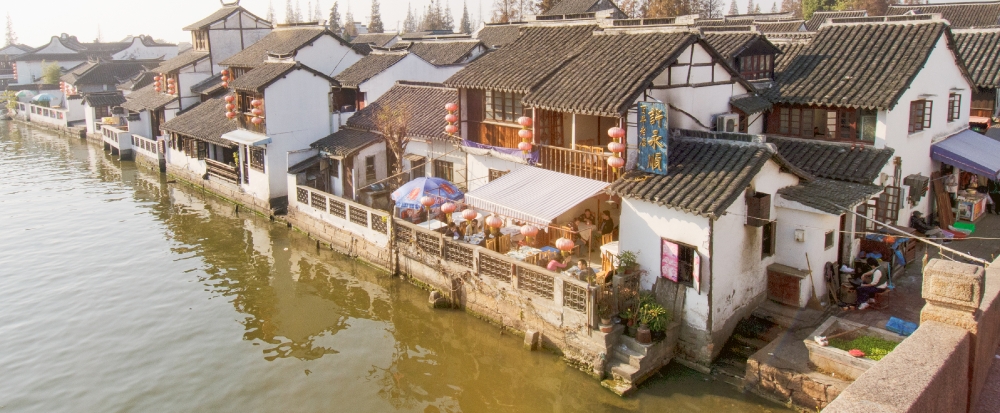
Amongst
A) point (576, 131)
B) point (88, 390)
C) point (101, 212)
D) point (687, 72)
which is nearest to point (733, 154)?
point (687, 72)

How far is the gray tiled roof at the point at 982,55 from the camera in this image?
27641 mm

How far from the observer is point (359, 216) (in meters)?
26.4

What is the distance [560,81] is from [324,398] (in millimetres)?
11902

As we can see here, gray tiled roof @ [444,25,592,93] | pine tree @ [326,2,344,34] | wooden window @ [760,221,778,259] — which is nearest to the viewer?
wooden window @ [760,221,778,259]

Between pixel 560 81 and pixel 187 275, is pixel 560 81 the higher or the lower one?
the higher one

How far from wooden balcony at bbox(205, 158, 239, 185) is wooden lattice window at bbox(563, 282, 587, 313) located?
23254 millimetres

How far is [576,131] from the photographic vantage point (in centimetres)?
2281

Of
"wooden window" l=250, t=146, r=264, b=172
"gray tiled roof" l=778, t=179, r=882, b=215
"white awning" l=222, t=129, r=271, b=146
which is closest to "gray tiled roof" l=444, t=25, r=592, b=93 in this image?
"gray tiled roof" l=778, t=179, r=882, b=215

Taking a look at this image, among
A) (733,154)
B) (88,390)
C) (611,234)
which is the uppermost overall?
(733,154)

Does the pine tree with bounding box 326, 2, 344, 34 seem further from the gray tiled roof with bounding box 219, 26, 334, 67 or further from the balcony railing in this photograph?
the balcony railing

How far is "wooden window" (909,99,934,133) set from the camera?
73.8ft

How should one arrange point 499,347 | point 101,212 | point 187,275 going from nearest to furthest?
point 499,347 → point 187,275 → point 101,212

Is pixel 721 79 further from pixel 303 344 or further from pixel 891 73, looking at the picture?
pixel 303 344

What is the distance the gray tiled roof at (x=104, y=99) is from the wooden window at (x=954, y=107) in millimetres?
56329
